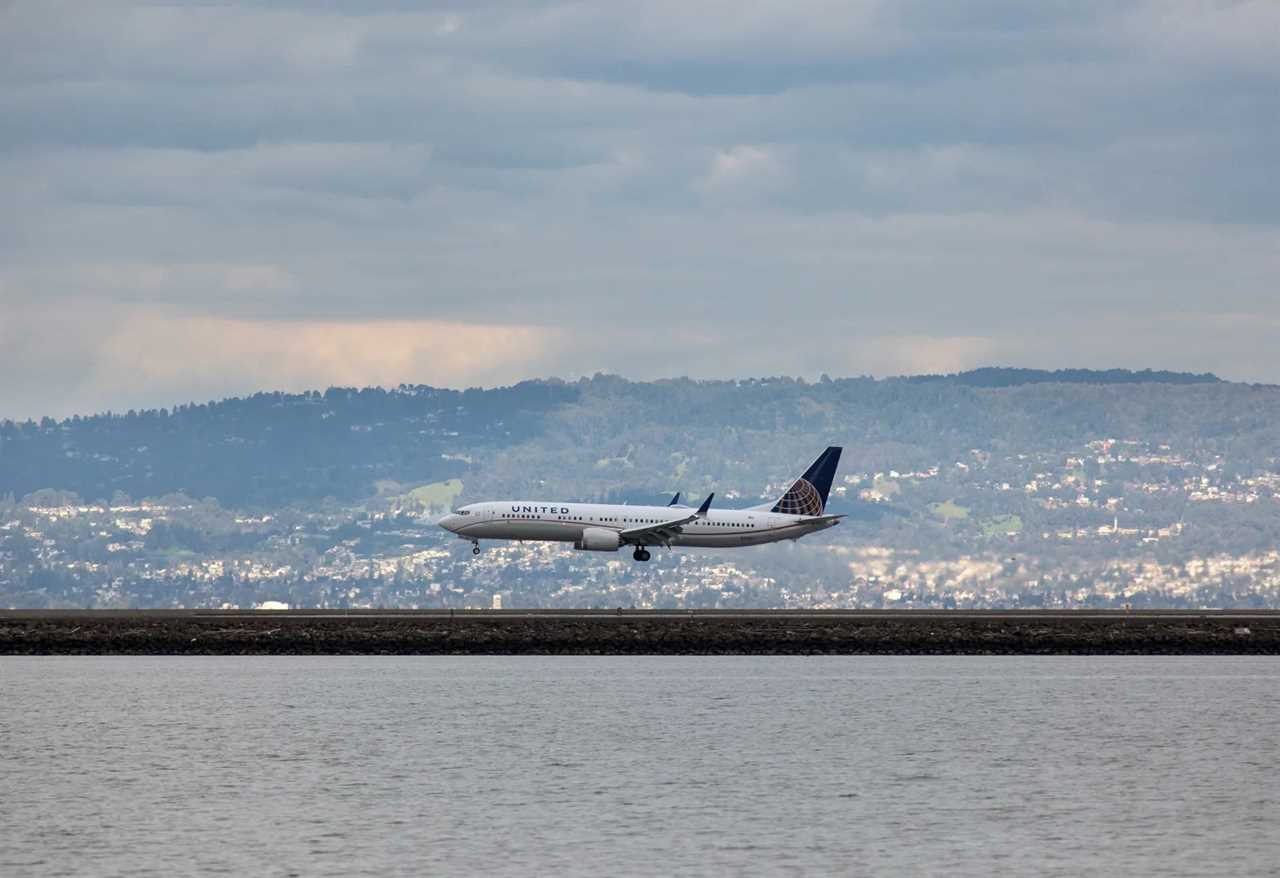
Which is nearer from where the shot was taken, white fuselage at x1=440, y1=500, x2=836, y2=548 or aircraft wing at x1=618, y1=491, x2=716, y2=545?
white fuselage at x1=440, y1=500, x2=836, y2=548

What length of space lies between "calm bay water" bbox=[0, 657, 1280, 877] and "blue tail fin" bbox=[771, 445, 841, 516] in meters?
62.6

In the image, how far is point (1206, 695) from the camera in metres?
98.1

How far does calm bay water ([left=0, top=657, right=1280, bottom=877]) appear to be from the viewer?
2172 inches

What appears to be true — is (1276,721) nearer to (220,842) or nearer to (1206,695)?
(1206,695)

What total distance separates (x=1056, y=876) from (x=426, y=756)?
28518mm

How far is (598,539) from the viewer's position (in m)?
156

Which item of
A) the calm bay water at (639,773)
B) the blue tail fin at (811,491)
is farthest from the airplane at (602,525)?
the calm bay water at (639,773)

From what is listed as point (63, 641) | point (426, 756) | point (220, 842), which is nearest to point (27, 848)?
point (220, 842)

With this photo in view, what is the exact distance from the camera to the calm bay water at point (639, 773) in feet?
181

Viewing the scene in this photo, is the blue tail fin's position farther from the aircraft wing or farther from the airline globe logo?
the aircraft wing

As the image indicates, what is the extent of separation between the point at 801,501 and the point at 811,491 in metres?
2.44

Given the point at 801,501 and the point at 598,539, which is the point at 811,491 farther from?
the point at 598,539

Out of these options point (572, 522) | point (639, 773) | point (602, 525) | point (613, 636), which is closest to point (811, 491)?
point (602, 525)

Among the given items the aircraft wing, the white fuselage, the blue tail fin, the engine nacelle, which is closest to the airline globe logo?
the blue tail fin
